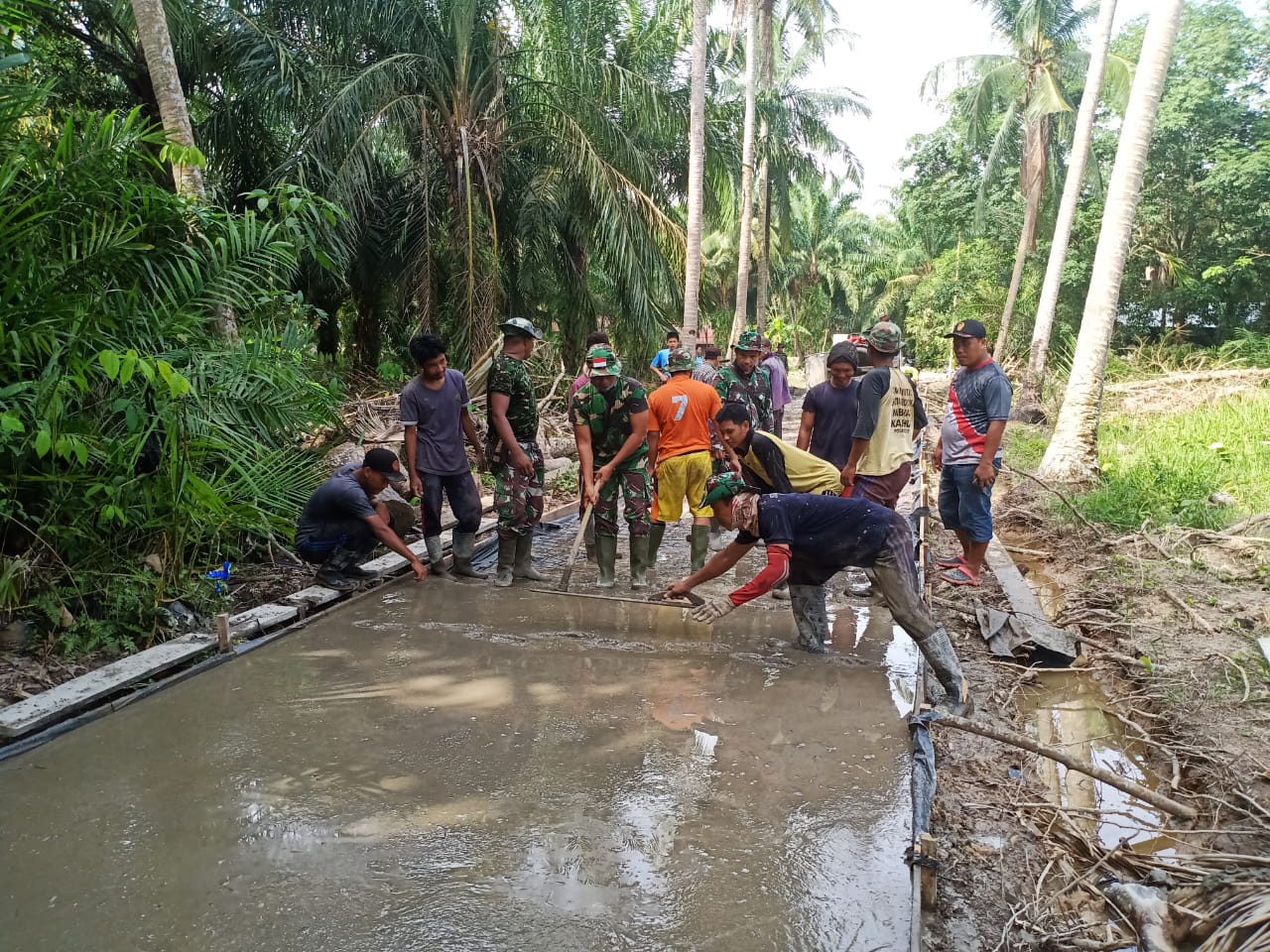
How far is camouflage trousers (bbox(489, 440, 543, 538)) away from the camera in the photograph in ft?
18.8

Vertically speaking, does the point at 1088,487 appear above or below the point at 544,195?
below

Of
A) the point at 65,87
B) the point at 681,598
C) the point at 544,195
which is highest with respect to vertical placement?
the point at 65,87

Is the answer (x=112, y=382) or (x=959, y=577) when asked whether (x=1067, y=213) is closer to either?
(x=959, y=577)

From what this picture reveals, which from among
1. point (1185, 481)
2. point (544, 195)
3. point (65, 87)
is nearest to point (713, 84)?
point (544, 195)

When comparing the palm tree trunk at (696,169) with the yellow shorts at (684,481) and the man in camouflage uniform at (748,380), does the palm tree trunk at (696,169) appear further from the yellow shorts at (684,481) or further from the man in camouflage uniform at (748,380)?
the yellow shorts at (684,481)

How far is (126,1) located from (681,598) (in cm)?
674

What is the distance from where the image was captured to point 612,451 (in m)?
5.77

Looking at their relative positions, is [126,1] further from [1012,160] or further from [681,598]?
[1012,160]

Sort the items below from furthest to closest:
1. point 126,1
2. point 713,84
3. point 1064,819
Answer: point 713,84 → point 126,1 → point 1064,819

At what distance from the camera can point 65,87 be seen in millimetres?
10195

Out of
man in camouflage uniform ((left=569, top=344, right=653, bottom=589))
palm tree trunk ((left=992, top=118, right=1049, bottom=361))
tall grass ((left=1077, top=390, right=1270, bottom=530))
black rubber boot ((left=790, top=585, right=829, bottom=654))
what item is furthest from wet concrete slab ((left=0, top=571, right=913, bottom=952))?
palm tree trunk ((left=992, top=118, right=1049, bottom=361))

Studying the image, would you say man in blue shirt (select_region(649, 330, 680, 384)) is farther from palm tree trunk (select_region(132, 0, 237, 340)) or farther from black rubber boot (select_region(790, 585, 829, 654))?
palm tree trunk (select_region(132, 0, 237, 340))

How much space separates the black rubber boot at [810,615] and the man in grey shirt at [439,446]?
7.82 ft

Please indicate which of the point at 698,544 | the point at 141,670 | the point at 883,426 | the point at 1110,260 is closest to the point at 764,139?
the point at 1110,260
